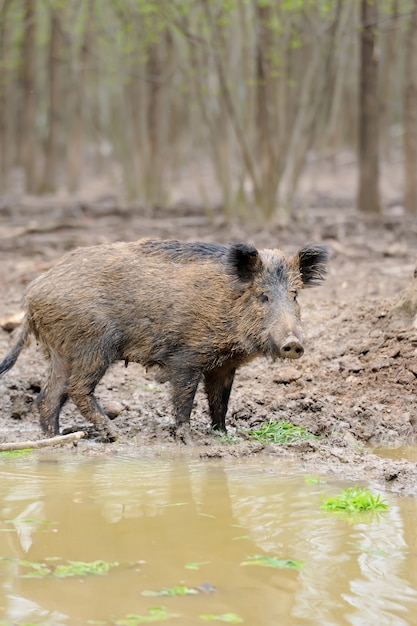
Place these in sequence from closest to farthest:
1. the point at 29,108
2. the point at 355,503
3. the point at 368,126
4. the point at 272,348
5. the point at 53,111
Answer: the point at 355,503 < the point at 272,348 < the point at 368,126 < the point at 53,111 < the point at 29,108

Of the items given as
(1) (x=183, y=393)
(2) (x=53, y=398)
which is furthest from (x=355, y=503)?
(2) (x=53, y=398)

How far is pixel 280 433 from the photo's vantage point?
6.98 metres

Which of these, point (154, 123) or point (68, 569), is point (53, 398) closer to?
point (68, 569)

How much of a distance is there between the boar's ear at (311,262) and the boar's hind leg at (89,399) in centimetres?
169

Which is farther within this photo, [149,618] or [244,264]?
[244,264]

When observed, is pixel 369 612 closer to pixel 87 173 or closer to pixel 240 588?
pixel 240 588

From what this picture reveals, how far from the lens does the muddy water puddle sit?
360 cm

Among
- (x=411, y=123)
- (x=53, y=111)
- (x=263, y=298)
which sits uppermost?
(x=53, y=111)

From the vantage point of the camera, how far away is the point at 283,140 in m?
16.7

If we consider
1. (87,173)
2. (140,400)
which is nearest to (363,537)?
(140,400)

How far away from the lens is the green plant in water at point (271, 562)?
4.06m

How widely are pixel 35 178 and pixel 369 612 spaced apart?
27949mm

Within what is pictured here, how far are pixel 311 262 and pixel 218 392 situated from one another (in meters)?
1.22

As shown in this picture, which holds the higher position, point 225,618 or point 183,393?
point 183,393
